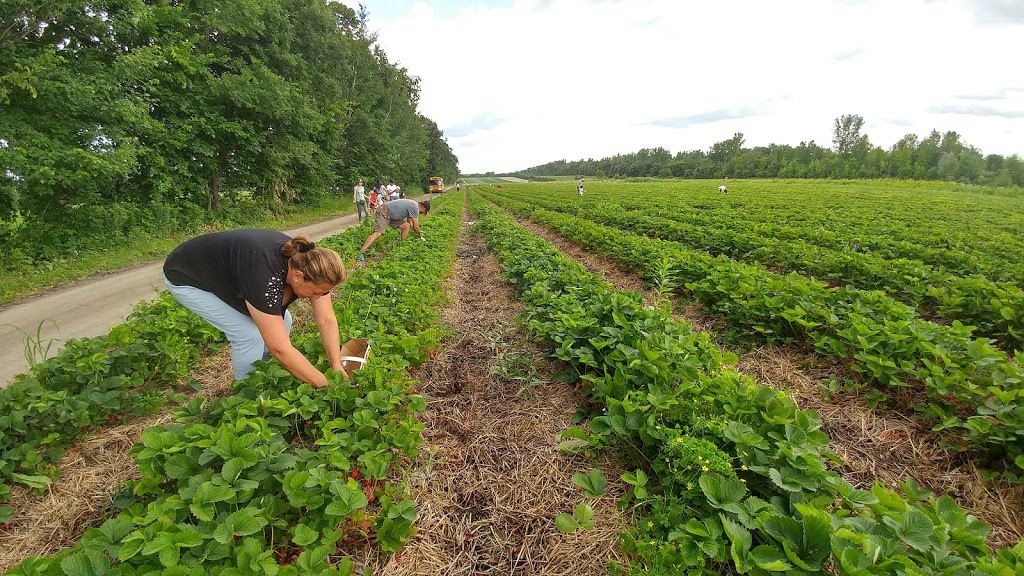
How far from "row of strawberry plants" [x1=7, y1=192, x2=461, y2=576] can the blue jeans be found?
263 millimetres

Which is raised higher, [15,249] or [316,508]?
[15,249]

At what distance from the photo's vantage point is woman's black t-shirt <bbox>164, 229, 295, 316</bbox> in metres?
2.63

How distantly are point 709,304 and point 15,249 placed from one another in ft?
45.0

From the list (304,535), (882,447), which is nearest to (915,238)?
(882,447)

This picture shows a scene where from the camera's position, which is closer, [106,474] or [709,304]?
[106,474]

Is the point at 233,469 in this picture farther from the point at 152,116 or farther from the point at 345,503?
the point at 152,116

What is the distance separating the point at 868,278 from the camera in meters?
6.20

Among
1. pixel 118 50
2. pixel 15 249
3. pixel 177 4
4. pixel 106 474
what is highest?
pixel 177 4

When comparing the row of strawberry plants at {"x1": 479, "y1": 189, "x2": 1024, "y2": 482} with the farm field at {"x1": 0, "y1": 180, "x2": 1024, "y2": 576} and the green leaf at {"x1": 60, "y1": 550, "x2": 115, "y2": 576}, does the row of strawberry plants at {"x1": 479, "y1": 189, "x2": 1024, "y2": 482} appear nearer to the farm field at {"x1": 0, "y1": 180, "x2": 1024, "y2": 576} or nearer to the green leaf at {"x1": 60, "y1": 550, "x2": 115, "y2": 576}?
the farm field at {"x1": 0, "y1": 180, "x2": 1024, "y2": 576}

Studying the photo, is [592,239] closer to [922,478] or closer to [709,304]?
[709,304]

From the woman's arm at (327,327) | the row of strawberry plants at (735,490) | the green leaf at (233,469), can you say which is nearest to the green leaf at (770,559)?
the row of strawberry plants at (735,490)

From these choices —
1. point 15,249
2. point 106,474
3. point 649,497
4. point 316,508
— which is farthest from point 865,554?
point 15,249

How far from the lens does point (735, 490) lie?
188 cm

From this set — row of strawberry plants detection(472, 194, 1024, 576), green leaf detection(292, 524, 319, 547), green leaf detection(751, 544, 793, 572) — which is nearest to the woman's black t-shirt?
green leaf detection(292, 524, 319, 547)
